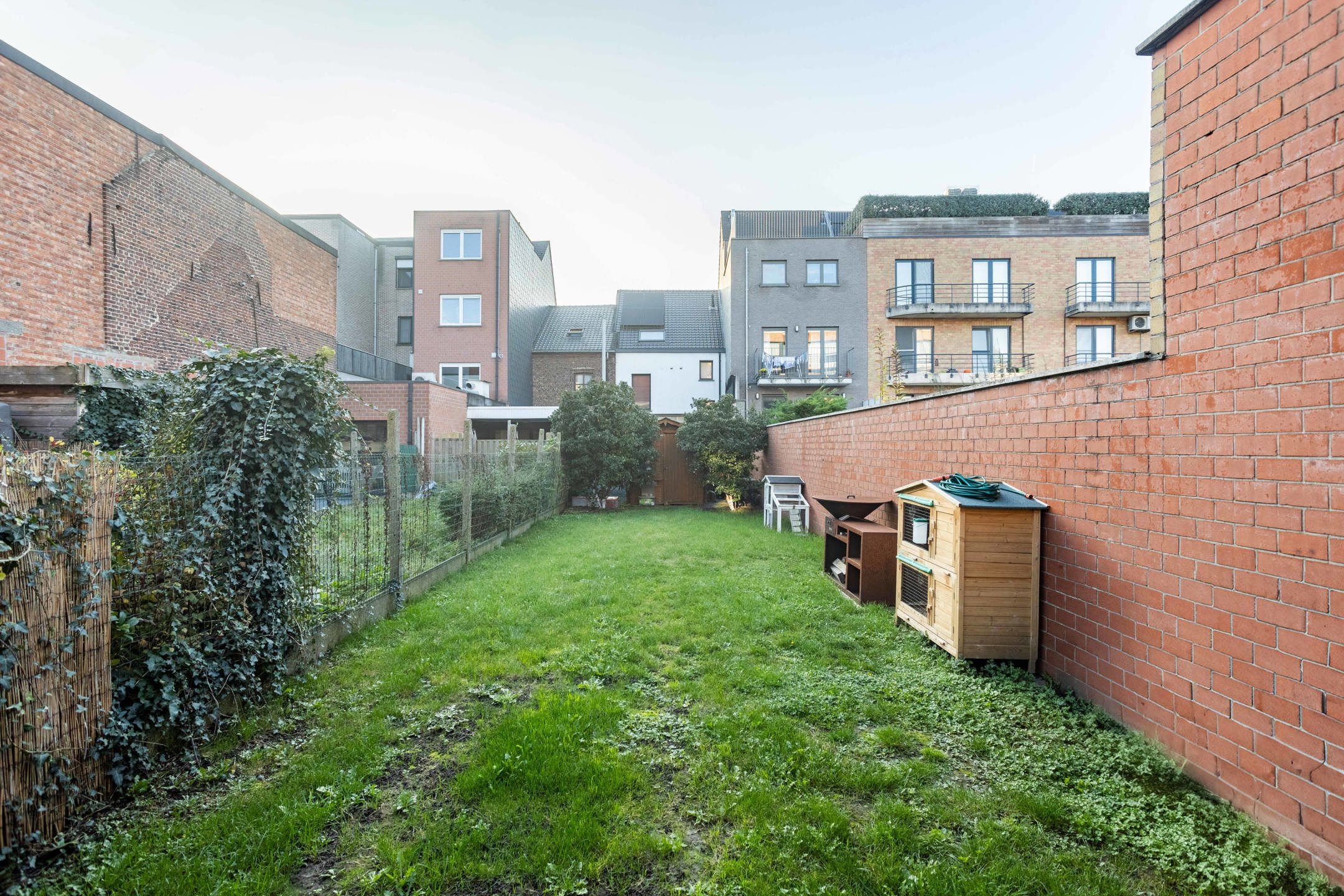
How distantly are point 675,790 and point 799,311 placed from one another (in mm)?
21183

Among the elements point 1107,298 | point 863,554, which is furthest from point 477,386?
point 1107,298

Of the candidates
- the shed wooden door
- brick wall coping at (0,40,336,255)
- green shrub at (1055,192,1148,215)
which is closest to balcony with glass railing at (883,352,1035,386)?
green shrub at (1055,192,1148,215)

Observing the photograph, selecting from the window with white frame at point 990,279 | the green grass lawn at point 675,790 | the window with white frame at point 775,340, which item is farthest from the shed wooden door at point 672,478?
the window with white frame at point 990,279

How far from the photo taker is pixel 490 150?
10797 millimetres

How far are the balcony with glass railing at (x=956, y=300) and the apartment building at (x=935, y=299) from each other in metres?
0.05

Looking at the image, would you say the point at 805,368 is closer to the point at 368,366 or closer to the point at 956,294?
the point at 956,294

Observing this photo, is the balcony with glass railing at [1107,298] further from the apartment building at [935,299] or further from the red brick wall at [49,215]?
the red brick wall at [49,215]

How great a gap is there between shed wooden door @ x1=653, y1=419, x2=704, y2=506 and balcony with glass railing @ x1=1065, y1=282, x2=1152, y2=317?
16.1 metres

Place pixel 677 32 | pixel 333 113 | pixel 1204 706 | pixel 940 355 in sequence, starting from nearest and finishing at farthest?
1. pixel 1204 706
2. pixel 333 113
3. pixel 677 32
4. pixel 940 355

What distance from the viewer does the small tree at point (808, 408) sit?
13.8m

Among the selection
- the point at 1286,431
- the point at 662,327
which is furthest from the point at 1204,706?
the point at 662,327

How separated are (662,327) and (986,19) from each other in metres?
17.9

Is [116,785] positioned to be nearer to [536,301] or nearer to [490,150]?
[490,150]

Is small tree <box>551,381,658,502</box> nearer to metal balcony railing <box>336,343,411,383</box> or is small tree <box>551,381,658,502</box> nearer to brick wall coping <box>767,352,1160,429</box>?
metal balcony railing <box>336,343,411,383</box>
